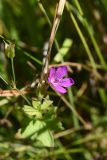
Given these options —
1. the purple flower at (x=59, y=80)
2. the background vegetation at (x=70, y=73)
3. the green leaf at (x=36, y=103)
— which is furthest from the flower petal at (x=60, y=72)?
the background vegetation at (x=70, y=73)

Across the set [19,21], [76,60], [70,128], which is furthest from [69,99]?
[19,21]

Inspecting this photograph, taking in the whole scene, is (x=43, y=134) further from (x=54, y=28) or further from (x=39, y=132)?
(x=54, y=28)

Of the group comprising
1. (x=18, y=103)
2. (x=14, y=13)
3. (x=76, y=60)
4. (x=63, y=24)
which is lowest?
(x=18, y=103)

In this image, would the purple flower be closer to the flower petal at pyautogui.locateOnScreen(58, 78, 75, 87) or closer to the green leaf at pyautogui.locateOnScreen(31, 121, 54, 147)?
the flower petal at pyautogui.locateOnScreen(58, 78, 75, 87)

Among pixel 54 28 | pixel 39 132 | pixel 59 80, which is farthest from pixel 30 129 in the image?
pixel 54 28

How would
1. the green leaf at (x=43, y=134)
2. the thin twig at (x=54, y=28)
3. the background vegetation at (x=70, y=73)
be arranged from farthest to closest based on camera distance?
the background vegetation at (x=70, y=73) < the green leaf at (x=43, y=134) < the thin twig at (x=54, y=28)

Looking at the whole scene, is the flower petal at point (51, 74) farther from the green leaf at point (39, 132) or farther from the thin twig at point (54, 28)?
the green leaf at point (39, 132)

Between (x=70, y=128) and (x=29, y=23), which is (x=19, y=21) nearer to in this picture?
(x=29, y=23)

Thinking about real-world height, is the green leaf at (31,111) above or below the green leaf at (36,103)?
below
